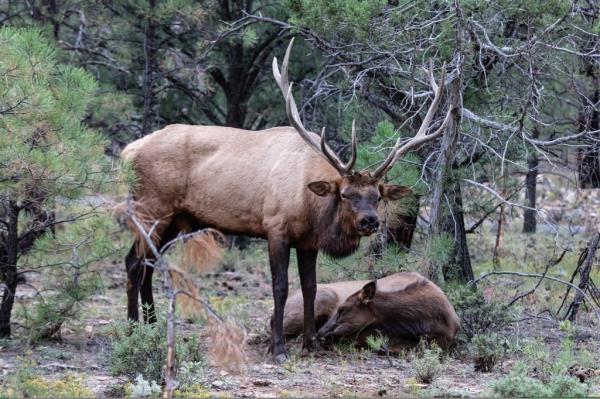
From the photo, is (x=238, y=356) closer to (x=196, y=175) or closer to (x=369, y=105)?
(x=196, y=175)

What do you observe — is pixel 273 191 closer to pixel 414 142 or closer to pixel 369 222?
pixel 369 222

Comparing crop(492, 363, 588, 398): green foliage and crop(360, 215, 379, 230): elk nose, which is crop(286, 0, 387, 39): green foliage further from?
crop(492, 363, 588, 398): green foliage

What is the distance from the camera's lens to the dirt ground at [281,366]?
286 inches

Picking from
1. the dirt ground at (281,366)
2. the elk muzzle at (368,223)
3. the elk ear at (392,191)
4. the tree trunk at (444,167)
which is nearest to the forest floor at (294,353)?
the dirt ground at (281,366)

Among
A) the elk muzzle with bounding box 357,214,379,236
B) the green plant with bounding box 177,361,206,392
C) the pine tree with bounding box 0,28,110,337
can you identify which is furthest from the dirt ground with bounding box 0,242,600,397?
the elk muzzle with bounding box 357,214,379,236

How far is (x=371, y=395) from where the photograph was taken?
7156 millimetres

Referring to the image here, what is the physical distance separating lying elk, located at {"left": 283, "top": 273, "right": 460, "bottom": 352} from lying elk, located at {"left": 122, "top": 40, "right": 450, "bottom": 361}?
0.32 meters

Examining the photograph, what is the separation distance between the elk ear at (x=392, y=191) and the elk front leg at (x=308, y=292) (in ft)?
3.01

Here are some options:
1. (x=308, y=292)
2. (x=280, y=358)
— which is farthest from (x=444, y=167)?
(x=280, y=358)

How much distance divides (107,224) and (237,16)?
592 centimetres

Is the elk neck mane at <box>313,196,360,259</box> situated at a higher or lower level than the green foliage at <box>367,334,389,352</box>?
higher

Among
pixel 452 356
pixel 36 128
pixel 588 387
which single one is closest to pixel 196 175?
pixel 36 128

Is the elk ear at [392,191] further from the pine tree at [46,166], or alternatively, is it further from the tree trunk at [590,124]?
the pine tree at [46,166]

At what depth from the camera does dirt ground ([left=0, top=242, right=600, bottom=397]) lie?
725cm
